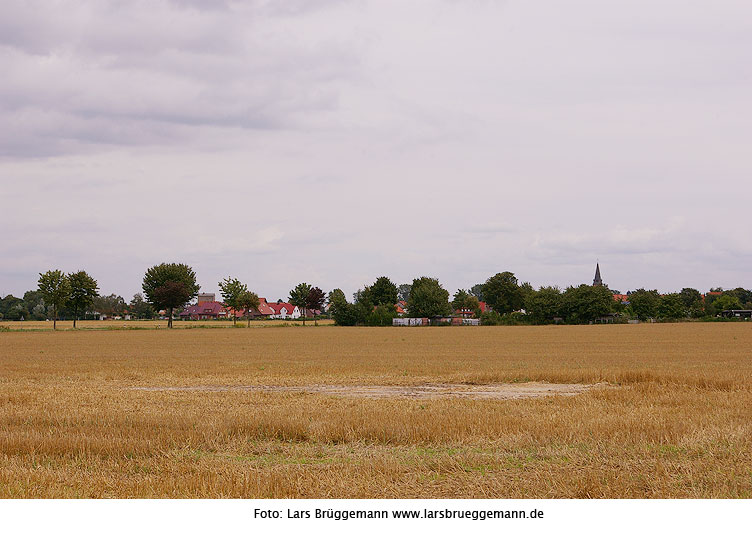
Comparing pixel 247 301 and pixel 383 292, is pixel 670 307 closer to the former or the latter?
pixel 383 292

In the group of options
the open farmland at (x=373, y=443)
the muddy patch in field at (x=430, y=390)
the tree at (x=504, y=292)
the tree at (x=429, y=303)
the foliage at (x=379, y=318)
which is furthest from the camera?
the tree at (x=504, y=292)

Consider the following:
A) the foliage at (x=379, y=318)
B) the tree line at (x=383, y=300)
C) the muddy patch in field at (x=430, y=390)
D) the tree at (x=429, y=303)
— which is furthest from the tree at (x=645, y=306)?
the muddy patch in field at (x=430, y=390)

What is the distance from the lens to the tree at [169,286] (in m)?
146

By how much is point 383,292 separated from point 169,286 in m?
48.9

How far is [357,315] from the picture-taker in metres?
139

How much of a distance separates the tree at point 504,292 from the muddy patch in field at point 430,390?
15818 cm

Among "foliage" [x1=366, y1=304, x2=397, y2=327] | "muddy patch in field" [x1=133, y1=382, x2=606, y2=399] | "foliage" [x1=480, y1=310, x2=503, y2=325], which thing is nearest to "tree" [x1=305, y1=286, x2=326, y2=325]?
"foliage" [x1=366, y1=304, x2=397, y2=327]

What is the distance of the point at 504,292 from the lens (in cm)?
18162

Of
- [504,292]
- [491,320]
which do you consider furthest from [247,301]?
[504,292]

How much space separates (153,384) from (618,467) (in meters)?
19.7

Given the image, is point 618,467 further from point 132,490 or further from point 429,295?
point 429,295

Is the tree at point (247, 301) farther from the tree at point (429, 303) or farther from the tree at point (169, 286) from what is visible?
the tree at point (429, 303)

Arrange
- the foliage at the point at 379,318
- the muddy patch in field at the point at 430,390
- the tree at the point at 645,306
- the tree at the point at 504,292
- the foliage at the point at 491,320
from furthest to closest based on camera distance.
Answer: the tree at the point at 504,292
the tree at the point at 645,306
the foliage at the point at 491,320
the foliage at the point at 379,318
the muddy patch in field at the point at 430,390

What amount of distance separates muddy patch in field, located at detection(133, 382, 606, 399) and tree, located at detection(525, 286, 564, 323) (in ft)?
389
